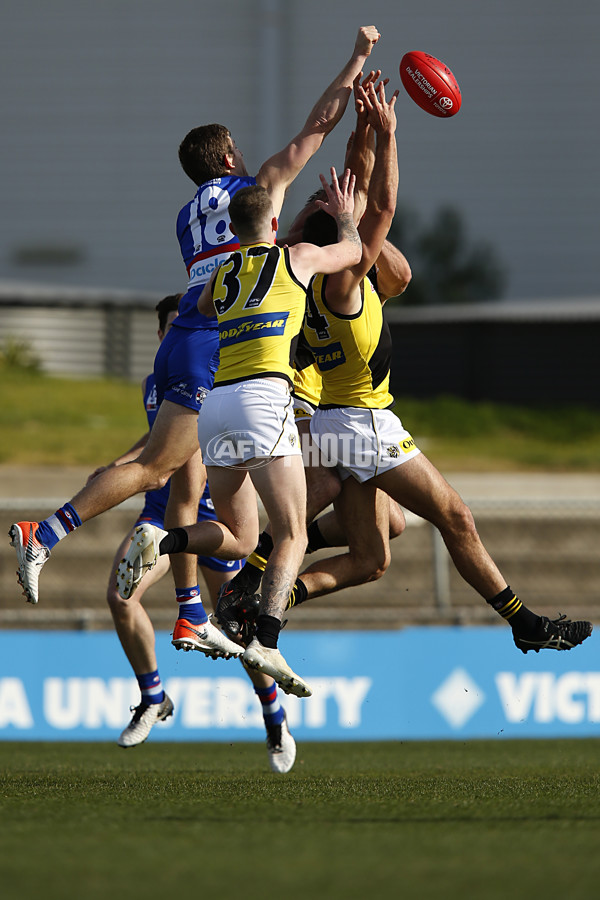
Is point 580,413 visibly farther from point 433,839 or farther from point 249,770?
point 433,839

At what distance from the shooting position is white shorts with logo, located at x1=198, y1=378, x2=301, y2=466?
571 cm

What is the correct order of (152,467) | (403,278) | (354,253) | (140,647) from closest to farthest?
(354,253) → (152,467) → (403,278) → (140,647)

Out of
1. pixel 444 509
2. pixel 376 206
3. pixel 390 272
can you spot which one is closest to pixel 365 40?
pixel 376 206

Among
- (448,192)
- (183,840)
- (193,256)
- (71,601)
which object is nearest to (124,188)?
(448,192)

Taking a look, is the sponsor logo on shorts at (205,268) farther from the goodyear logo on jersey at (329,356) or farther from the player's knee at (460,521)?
the player's knee at (460,521)

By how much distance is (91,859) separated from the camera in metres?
3.69

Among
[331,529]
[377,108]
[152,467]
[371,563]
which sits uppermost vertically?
[377,108]

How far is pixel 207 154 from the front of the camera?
6.66 metres

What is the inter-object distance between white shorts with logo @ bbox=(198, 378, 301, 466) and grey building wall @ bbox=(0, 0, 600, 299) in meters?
20.5

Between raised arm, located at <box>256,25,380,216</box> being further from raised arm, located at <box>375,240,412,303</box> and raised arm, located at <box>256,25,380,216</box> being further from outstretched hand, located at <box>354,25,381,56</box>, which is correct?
raised arm, located at <box>375,240,412,303</box>

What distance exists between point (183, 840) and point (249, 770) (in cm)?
343

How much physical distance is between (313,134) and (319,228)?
0.50m

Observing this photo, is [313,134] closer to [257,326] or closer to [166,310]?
[257,326]

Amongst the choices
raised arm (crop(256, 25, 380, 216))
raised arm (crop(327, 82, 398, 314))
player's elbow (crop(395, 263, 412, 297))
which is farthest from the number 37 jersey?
player's elbow (crop(395, 263, 412, 297))
